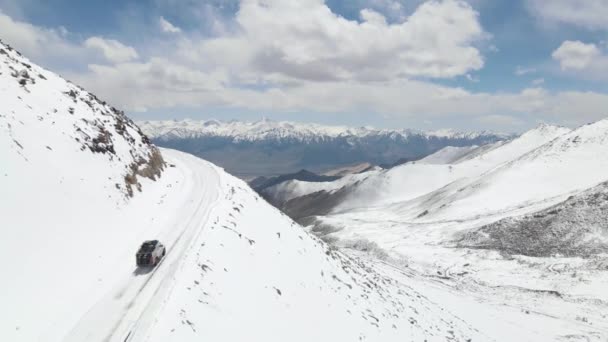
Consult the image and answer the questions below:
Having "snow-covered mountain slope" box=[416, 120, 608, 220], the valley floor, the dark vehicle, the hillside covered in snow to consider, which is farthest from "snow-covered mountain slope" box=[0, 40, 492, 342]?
"snow-covered mountain slope" box=[416, 120, 608, 220]

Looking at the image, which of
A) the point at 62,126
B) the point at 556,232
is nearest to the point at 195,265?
the point at 62,126

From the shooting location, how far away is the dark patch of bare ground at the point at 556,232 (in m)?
59.8

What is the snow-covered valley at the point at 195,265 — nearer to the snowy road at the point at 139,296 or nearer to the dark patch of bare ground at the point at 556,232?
the snowy road at the point at 139,296

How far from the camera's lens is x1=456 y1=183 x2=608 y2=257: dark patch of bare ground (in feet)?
196

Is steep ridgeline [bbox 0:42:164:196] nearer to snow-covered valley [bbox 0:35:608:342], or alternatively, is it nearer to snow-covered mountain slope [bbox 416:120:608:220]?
snow-covered valley [bbox 0:35:608:342]

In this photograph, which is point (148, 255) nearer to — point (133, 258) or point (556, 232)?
point (133, 258)

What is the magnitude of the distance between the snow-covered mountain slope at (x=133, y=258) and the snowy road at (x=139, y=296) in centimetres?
9

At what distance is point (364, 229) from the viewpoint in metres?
101

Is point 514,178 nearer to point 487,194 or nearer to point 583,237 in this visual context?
point 487,194

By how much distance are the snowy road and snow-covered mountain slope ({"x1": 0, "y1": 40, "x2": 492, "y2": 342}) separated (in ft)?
0.29

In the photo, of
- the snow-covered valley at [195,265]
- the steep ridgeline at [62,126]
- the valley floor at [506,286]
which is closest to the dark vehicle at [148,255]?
the snow-covered valley at [195,265]

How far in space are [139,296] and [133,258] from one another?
6.30 meters

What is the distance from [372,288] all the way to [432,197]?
4609 inches

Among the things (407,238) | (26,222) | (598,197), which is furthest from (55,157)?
(598,197)
